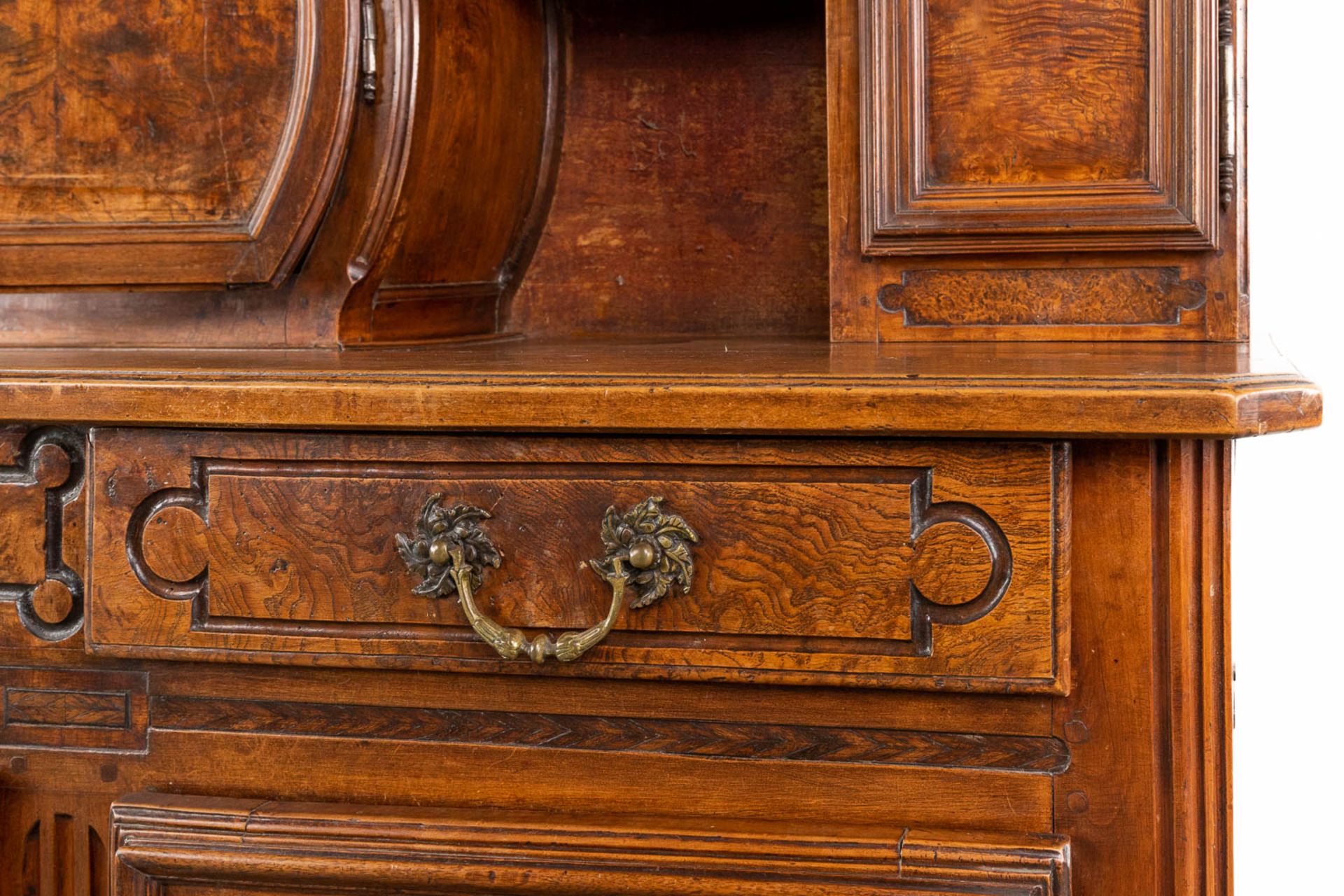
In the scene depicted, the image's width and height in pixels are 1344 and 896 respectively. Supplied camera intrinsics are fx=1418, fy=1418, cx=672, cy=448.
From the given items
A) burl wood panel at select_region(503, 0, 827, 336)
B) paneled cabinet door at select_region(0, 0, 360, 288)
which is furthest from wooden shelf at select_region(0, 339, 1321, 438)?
burl wood panel at select_region(503, 0, 827, 336)

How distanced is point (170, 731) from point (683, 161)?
0.75m

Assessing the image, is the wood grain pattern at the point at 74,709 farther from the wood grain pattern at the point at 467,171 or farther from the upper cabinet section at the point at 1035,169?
the upper cabinet section at the point at 1035,169

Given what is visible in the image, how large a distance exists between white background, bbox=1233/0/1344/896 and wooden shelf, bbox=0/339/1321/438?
22.9 inches

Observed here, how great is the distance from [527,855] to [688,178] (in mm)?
761

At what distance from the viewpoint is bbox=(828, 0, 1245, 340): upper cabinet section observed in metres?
1.04

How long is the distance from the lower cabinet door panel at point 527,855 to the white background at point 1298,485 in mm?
782

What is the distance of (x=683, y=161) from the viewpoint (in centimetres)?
139

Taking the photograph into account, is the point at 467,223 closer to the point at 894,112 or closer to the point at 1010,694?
the point at 894,112

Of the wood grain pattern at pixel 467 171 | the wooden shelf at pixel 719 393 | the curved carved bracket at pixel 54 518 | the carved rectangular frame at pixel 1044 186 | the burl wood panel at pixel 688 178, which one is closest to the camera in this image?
the wooden shelf at pixel 719 393

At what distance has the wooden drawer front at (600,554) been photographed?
2.52ft

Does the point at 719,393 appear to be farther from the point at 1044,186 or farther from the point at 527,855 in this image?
the point at 1044,186

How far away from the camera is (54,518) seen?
909 mm

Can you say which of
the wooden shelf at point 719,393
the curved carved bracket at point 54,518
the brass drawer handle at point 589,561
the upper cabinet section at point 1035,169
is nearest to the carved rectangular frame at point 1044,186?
the upper cabinet section at point 1035,169

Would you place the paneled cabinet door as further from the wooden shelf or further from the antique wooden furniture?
the wooden shelf
